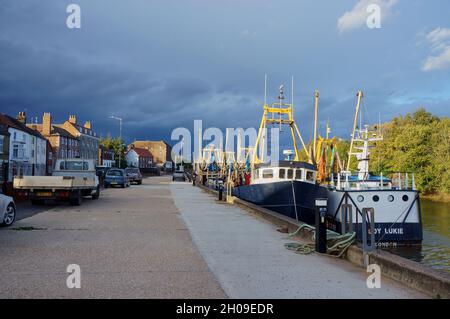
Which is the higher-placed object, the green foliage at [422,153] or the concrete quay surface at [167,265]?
the green foliage at [422,153]

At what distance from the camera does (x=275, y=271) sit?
7164 millimetres

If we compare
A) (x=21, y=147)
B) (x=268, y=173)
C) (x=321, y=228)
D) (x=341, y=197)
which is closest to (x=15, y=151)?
(x=21, y=147)

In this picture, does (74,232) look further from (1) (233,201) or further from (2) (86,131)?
(2) (86,131)

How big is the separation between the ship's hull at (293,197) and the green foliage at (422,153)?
32.6m

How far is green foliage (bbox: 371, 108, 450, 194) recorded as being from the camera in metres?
55.4

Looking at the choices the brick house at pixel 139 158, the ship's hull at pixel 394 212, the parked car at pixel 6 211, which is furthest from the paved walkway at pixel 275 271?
the brick house at pixel 139 158

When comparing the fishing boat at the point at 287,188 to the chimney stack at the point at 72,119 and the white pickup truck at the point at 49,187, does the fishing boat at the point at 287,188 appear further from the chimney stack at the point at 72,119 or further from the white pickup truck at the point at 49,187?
the chimney stack at the point at 72,119

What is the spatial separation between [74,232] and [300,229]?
19.1ft

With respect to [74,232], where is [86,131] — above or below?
above

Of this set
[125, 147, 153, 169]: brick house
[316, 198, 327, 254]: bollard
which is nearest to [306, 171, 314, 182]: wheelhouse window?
[316, 198, 327, 254]: bollard

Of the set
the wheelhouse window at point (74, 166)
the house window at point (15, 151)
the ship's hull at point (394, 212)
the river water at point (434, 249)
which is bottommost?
the river water at point (434, 249)

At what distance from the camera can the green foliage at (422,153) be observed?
55438 mm
